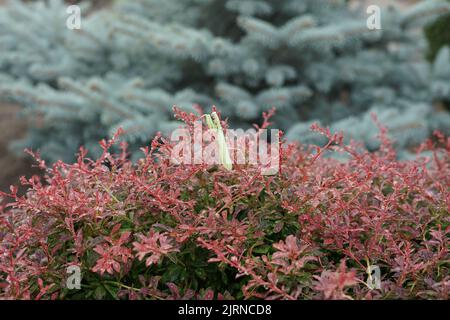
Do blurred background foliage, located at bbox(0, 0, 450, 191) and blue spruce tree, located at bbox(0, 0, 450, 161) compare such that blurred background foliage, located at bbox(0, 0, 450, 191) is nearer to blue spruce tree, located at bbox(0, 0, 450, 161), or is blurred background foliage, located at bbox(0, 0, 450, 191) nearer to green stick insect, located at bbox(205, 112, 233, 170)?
blue spruce tree, located at bbox(0, 0, 450, 161)

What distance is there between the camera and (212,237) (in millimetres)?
1578

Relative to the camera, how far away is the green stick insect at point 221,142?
1.65 metres

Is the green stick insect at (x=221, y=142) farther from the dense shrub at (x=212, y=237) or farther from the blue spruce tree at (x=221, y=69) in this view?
the blue spruce tree at (x=221, y=69)

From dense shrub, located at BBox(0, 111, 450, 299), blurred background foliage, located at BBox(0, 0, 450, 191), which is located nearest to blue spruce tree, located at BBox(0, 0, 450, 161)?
blurred background foliage, located at BBox(0, 0, 450, 191)

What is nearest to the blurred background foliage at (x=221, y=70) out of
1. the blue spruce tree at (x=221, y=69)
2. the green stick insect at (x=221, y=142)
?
the blue spruce tree at (x=221, y=69)

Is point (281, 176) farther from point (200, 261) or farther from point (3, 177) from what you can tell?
point (3, 177)

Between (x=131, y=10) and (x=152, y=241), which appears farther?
(x=131, y=10)

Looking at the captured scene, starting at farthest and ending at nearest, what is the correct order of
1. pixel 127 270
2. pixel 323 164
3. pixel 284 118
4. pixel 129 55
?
pixel 129 55 < pixel 284 118 < pixel 323 164 < pixel 127 270

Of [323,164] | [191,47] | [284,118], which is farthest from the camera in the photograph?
[284,118]

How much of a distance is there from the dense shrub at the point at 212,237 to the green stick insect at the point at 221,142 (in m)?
0.03

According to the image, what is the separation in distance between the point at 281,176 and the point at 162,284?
0.48 m

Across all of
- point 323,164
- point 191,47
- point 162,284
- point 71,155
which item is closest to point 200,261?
point 162,284

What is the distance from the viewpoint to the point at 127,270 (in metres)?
1.51

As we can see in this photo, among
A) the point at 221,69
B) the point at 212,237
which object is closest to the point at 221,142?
the point at 212,237
